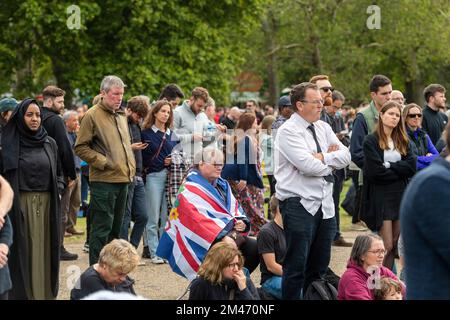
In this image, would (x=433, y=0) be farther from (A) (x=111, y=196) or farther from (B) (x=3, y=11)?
(A) (x=111, y=196)

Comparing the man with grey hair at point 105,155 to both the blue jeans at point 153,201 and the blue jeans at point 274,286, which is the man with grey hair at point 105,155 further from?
the blue jeans at point 274,286

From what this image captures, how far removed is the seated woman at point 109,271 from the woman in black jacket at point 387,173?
9.80 ft

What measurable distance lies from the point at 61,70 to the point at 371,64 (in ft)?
65.4

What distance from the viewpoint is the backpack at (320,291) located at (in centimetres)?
781

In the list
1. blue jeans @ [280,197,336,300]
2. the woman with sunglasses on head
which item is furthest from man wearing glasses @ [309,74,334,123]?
blue jeans @ [280,197,336,300]

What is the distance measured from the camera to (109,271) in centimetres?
692

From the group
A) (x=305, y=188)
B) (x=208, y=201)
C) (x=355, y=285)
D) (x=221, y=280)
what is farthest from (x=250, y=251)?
(x=221, y=280)

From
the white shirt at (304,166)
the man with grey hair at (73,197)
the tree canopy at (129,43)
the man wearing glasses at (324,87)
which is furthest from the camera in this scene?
the tree canopy at (129,43)

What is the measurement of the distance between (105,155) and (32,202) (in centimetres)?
128

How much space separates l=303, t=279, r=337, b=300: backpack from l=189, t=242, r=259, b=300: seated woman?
0.89 meters

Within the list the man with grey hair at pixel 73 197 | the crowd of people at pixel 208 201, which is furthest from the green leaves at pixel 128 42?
the crowd of people at pixel 208 201

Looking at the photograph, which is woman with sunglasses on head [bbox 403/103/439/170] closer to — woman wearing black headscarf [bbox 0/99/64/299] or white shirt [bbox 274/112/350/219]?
white shirt [bbox 274/112/350/219]

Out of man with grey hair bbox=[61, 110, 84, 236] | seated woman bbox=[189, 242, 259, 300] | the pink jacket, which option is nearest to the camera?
seated woman bbox=[189, 242, 259, 300]

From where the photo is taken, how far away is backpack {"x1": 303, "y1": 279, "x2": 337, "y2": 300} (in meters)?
7.81
